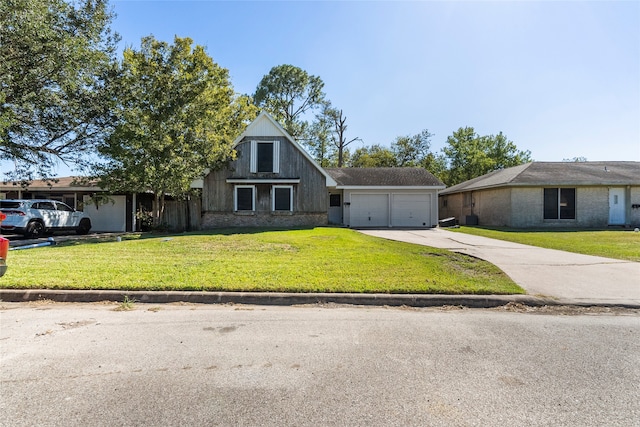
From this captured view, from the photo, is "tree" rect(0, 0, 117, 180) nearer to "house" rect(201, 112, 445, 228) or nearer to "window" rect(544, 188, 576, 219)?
"house" rect(201, 112, 445, 228)

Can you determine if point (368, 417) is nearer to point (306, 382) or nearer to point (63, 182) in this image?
point (306, 382)

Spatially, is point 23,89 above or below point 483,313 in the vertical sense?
above

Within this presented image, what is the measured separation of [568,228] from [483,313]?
1843 centimetres

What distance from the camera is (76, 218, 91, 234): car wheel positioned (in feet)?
56.2

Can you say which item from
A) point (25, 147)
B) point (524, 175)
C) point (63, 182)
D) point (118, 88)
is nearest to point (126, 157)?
point (118, 88)

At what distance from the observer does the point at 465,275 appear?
7137 mm

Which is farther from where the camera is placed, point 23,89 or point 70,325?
point 23,89

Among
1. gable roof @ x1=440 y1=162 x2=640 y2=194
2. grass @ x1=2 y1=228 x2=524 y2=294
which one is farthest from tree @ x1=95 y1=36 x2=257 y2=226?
gable roof @ x1=440 y1=162 x2=640 y2=194

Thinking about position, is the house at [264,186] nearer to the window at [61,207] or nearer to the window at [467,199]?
the window at [61,207]

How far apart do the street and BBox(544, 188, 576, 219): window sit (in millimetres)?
18171

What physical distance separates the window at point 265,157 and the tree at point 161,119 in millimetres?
3044

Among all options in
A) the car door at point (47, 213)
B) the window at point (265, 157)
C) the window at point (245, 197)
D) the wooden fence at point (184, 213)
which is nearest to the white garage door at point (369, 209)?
the window at point (265, 157)

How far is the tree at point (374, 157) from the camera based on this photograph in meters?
41.1

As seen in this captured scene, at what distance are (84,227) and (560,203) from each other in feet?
88.1
